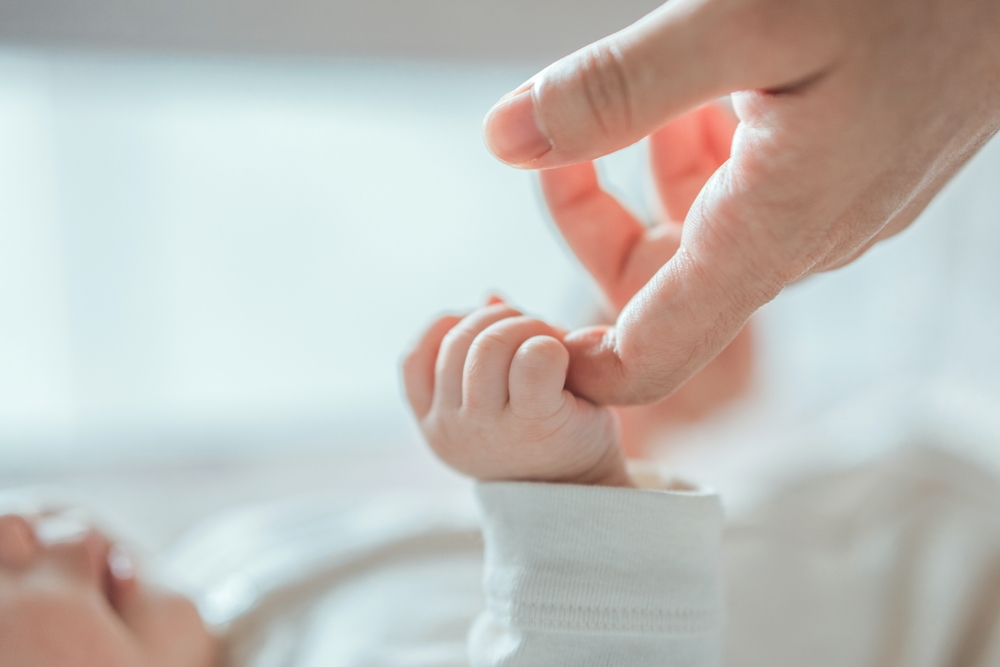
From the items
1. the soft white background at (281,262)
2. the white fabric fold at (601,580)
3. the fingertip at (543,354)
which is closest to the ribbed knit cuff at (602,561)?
the white fabric fold at (601,580)

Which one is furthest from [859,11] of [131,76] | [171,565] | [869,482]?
[131,76]

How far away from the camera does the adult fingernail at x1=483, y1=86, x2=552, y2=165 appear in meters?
0.40

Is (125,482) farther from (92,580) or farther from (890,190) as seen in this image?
(890,190)

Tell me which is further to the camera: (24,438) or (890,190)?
(24,438)

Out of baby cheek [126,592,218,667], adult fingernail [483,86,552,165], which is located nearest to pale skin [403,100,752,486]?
adult fingernail [483,86,552,165]

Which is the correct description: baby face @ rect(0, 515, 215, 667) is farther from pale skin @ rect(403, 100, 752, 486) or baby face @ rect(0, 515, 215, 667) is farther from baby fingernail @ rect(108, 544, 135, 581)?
pale skin @ rect(403, 100, 752, 486)

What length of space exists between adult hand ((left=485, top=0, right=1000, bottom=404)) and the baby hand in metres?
0.08

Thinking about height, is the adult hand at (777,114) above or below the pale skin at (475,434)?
above

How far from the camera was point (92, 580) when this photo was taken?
0.64 meters

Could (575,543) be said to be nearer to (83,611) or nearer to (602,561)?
(602,561)

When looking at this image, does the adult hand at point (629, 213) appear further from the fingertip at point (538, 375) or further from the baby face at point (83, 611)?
the baby face at point (83, 611)

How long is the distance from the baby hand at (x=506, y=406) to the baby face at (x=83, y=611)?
12.3 inches

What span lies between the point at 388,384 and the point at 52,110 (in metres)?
0.77

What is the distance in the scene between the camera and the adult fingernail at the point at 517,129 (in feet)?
1.31
